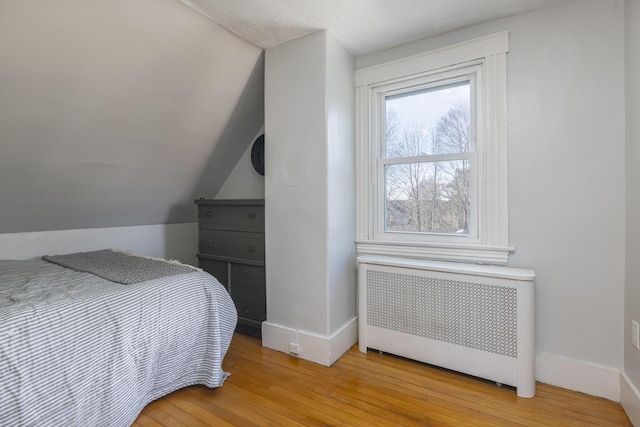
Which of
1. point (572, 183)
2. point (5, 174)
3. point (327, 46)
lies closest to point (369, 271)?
point (572, 183)

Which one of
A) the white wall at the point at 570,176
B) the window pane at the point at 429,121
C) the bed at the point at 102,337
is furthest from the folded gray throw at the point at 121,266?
the white wall at the point at 570,176

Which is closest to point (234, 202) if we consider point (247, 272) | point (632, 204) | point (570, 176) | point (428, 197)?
point (247, 272)

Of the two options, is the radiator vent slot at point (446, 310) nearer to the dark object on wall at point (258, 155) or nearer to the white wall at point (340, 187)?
the white wall at point (340, 187)

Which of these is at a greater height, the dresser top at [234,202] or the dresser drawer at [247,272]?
the dresser top at [234,202]

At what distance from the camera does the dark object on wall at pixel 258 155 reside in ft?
9.45

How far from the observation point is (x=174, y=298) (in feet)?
5.30

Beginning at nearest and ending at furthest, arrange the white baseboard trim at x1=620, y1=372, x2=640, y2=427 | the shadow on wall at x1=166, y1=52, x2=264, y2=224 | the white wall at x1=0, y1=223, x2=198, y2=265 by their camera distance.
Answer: the white baseboard trim at x1=620, y1=372, x2=640, y2=427, the white wall at x1=0, y1=223, x2=198, y2=265, the shadow on wall at x1=166, y1=52, x2=264, y2=224

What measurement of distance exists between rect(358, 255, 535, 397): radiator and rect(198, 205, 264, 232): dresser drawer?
2.93 ft

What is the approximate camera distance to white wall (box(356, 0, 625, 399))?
1637 mm

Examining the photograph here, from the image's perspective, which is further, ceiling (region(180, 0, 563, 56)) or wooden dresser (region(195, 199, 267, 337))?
wooden dresser (region(195, 199, 267, 337))

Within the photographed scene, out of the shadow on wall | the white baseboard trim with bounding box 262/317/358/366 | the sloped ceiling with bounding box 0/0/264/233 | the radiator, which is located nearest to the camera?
the sloped ceiling with bounding box 0/0/264/233

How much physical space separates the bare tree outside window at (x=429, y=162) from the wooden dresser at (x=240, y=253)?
1.07 metres

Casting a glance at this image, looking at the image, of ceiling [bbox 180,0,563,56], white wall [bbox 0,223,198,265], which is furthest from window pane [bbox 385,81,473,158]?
white wall [bbox 0,223,198,265]

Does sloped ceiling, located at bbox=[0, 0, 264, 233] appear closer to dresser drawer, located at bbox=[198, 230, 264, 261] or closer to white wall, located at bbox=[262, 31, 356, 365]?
white wall, located at bbox=[262, 31, 356, 365]
